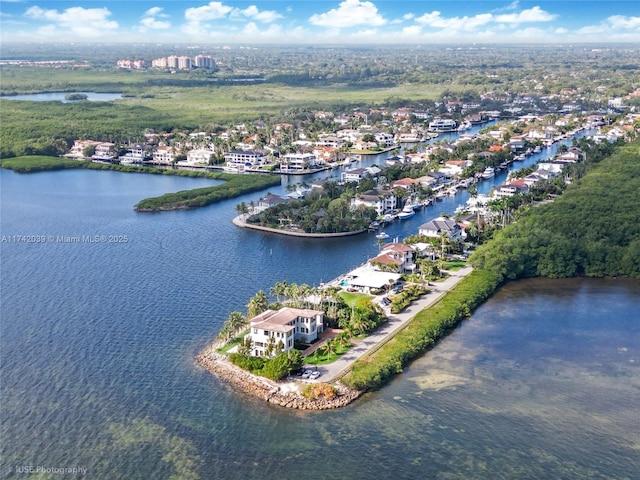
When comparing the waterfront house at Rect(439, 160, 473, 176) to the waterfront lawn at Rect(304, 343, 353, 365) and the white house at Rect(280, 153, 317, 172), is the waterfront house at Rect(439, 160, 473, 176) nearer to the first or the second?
the white house at Rect(280, 153, 317, 172)

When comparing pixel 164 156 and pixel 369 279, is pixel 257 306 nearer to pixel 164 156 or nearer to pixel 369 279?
pixel 369 279

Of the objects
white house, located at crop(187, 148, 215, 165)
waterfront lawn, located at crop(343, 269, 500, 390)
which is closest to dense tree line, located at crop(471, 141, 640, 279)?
waterfront lawn, located at crop(343, 269, 500, 390)

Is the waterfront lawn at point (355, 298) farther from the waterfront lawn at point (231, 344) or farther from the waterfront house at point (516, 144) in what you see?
the waterfront house at point (516, 144)

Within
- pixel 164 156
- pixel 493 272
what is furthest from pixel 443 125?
pixel 493 272

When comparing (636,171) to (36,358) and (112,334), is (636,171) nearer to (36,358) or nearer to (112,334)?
(112,334)

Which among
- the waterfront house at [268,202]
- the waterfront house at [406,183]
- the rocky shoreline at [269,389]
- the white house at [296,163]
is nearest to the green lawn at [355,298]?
the rocky shoreline at [269,389]

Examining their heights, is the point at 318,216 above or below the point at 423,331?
above
